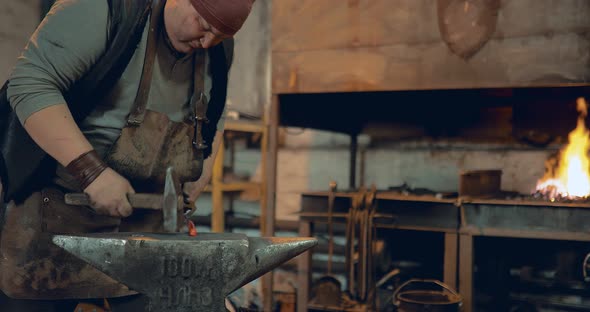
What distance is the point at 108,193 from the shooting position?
1804 mm

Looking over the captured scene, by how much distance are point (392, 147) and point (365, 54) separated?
5.99 ft

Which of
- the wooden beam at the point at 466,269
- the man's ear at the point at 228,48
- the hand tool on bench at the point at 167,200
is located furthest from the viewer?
the wooden beam at the point at 466,269

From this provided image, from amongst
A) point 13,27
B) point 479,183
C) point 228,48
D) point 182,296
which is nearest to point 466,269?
point 479,183

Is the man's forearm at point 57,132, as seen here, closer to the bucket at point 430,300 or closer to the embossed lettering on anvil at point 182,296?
the embossed lettering on anvil at point 182,296

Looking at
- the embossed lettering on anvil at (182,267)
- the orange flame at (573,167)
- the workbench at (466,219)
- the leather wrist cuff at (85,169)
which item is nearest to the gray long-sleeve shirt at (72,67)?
the leather wrist cuff at (85,169)

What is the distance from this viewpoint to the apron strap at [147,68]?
2.07 m

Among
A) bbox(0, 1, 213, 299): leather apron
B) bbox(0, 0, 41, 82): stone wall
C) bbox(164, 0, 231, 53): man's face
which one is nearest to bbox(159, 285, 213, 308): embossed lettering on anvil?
bbox(0, 1, 213, 299): leather apron

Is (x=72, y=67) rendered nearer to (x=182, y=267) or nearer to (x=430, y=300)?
(x=182, y=267)

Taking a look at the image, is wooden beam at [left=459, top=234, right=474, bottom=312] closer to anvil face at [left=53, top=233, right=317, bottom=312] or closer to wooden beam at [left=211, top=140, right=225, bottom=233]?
anvil face at [left=53, top=233, right=317, bottom=312]

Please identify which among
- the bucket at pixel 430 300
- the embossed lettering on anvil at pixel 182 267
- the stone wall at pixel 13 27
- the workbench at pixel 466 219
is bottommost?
the bucket at pixel 430 300

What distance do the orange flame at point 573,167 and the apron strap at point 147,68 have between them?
2.75 meters

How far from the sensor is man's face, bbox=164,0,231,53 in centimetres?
199

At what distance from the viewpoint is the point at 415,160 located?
4.95 metres

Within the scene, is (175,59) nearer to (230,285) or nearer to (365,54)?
(230,285)
